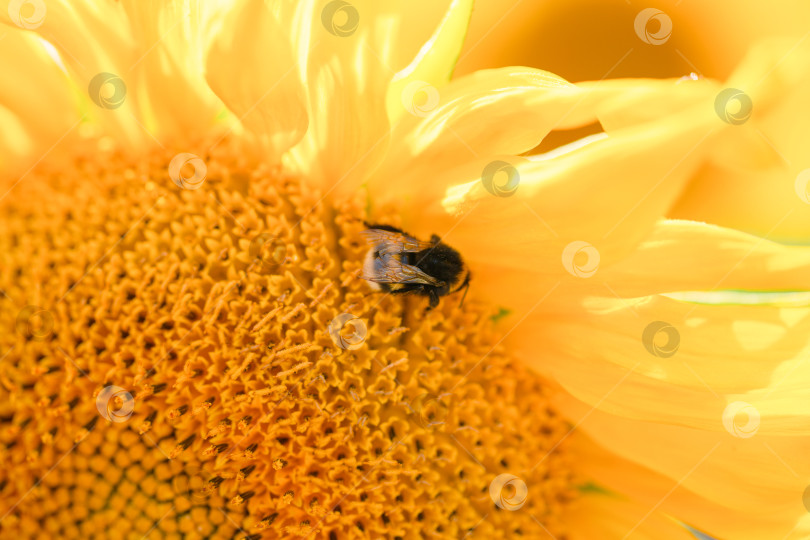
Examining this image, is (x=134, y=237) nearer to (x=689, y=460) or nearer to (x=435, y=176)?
(x=435, y=176)

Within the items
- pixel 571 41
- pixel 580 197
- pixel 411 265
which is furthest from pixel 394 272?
pixel 571 41

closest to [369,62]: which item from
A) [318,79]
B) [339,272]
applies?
[318,79]

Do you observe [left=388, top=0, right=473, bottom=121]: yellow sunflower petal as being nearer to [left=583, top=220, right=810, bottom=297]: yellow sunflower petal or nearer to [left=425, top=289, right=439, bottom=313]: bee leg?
[left=425, top=289, right=439, bottom=313]: bee leg

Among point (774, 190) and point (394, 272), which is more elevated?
point (774, 190)

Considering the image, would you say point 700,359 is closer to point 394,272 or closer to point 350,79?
point 394,272

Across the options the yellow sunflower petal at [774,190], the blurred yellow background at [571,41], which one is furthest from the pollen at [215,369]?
the yellow sunflower petal at [774,190]

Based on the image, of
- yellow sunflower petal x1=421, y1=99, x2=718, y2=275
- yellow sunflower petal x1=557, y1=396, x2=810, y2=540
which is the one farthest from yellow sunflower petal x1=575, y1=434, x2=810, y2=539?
yellow sunflower petal x1=421, y1=99, x2=718, y2=275
